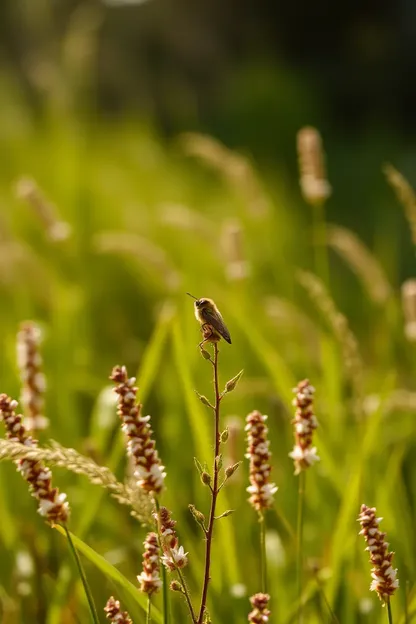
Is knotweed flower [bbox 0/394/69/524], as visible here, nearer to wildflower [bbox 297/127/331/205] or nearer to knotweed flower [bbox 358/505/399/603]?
knotweed flower [bbox 358/505/399/603]

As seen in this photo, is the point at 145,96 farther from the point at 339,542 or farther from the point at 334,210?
the point at 339,542

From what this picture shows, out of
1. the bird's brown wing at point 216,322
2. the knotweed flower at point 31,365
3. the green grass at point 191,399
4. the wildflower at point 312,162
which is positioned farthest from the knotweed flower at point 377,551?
the wildflower at point 312,162

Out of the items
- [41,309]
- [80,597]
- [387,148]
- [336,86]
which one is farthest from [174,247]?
[336,86]

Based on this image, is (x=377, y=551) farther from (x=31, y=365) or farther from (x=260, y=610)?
(x=31, y=365)

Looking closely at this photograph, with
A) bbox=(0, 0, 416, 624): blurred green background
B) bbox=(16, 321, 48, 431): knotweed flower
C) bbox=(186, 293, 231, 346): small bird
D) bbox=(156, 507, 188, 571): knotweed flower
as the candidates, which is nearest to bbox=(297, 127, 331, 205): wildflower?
bbox=(0, 0, 416, 624): blurred green background

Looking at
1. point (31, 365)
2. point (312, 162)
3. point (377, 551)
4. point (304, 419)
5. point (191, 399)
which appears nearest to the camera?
point (377, 551)

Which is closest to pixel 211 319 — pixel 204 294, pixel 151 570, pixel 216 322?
pixel 216 322
